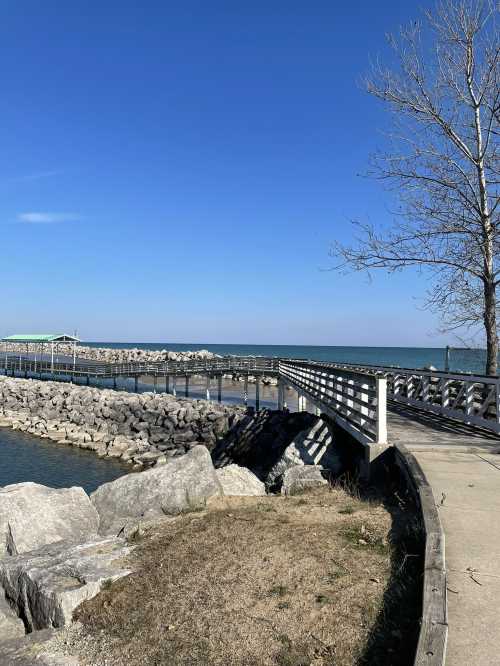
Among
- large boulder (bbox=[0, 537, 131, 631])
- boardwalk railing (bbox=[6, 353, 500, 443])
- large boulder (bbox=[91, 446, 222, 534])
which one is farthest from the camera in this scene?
boardwalk railing (bbox=[6, 353, 500, 443])

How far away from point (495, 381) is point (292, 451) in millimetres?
4780

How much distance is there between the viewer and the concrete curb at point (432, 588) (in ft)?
10.8

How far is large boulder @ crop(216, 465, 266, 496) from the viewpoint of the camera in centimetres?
916

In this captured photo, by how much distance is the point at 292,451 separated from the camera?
1275 cm

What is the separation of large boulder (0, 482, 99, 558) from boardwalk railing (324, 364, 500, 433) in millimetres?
5285

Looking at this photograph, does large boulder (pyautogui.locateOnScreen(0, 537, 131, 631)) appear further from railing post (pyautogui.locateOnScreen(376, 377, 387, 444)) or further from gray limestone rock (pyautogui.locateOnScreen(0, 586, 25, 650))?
railing post (pyautogui.locateOnScreen(376, 377, 387, 444))

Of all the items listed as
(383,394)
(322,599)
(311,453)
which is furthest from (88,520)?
(311,453)

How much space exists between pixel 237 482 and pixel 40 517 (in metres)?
3.22

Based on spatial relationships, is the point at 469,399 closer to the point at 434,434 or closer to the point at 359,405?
the point at 434,434

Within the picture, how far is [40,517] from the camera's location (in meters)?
7.92

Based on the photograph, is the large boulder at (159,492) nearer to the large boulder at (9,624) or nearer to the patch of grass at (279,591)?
the large boulder at (9,624)

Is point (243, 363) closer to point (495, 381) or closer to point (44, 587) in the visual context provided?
point (495, 381)

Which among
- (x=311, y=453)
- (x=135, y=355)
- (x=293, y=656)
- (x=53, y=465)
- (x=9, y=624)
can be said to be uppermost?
(x=135, y=355)

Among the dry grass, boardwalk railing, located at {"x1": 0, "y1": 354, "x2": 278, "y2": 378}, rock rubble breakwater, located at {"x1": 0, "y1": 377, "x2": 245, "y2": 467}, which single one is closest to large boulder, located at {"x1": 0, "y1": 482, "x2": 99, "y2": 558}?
the dry grass
